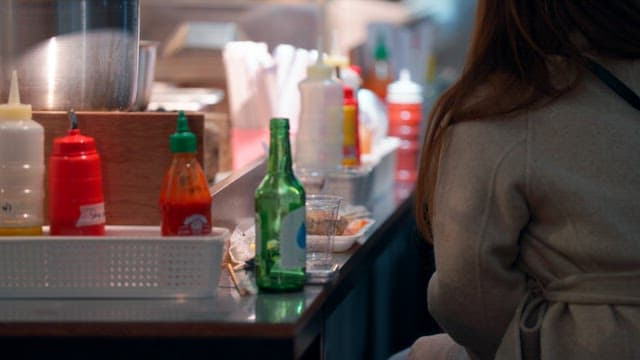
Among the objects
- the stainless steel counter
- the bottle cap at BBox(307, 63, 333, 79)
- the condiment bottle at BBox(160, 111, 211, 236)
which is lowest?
the stainless steel counter

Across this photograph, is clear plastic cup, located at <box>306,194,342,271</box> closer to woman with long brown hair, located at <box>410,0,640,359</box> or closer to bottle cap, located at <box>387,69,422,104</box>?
woman with long brown hair, located at <box>410,0,640,359</box>

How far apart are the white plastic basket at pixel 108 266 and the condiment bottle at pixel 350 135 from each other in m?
1.07

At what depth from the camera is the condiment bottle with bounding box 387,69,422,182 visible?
386 centimetres

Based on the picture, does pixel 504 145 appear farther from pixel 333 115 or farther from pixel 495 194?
pixel 333 115

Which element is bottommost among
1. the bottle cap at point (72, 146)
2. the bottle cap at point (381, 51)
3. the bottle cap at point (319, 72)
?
the bottle cap at point (72, 146)

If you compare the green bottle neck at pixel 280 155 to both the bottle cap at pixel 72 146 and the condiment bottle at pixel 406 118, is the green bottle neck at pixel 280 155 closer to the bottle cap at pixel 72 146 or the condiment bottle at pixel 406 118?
the bottle cap at pixel 72 146

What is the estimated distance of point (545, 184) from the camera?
178cm

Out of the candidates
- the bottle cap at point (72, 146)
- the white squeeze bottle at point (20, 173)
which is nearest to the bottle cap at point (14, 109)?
the white squeeze bottle at point (20, 173)

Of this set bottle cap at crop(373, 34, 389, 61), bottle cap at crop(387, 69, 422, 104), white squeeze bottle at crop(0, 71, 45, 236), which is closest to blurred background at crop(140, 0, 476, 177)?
bottle cap at crop(373, 34, 389, 61)

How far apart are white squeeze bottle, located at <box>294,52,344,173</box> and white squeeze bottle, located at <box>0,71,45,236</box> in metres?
0.92

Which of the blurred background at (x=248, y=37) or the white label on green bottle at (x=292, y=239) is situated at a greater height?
the blurred background at (x=248, y=37)

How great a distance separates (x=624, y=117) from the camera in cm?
182

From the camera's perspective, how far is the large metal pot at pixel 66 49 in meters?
2.17

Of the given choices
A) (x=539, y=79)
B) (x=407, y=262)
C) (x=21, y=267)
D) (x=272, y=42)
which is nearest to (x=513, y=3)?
(x=539, y=79)
